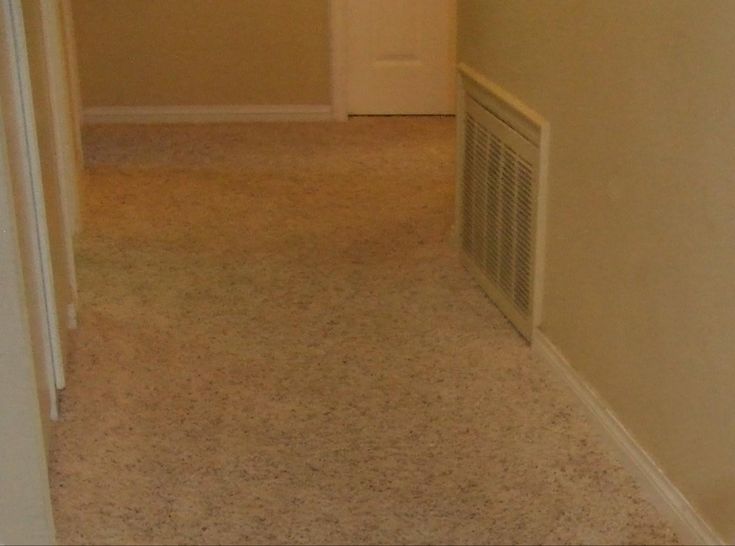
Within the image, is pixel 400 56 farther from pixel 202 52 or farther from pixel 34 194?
pixel 34 194

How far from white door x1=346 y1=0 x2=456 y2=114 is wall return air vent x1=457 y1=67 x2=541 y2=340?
202 cm

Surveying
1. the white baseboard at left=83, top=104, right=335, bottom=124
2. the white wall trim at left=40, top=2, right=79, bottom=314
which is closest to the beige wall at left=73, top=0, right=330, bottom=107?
the white baseboard at left=83, top=104, right=335, bottom=124

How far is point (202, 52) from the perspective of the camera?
507 cm

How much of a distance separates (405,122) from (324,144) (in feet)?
1.87

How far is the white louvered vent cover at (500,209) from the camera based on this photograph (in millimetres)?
2678

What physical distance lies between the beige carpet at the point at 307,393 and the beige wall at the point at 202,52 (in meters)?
1.21

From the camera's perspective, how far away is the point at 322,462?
2191 mm

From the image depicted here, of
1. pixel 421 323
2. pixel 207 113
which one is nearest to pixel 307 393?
pixel 421 323

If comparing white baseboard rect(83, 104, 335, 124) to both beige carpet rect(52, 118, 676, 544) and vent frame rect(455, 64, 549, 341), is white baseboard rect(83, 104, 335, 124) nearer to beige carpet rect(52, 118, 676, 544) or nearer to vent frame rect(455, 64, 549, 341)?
beige carpet rect(52, 118, 676, 544)

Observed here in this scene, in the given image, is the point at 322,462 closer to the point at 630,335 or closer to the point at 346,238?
the point at 630,335

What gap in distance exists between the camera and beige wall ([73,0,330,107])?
499 cm

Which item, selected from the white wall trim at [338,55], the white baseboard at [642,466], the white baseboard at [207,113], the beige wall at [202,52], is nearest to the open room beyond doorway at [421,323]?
the white baseboard at [642,466]

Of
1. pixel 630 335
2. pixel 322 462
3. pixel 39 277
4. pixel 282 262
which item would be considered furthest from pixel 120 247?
pixel 630 335

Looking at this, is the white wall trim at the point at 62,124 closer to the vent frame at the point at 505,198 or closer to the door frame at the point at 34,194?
the door frame at the point at 34,194
